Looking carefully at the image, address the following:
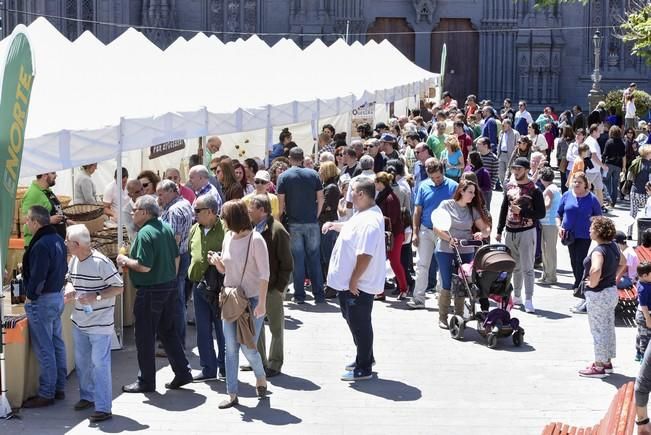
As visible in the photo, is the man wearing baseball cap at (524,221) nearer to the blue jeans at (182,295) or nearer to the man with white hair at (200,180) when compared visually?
the man with white hair at (200,180)

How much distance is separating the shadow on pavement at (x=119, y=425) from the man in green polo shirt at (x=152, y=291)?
781 mm

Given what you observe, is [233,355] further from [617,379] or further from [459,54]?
[459,54]

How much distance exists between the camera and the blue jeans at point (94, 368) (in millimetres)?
10086

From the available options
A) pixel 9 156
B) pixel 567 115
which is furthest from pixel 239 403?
pixel 567 115

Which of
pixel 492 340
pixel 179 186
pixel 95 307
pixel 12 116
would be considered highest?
pixel 12 116

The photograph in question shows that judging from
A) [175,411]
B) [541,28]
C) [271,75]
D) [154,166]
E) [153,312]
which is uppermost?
[541,28]

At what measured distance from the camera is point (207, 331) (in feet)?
37.0

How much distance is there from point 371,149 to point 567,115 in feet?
49.3

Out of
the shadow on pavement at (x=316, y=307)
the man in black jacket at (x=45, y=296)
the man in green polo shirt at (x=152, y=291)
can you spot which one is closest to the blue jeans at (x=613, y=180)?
the shadow on pavement at (x=316, y=307)

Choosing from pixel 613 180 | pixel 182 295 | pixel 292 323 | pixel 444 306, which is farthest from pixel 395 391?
pixel 613 180

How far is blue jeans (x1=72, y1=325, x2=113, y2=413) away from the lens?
10086 mm

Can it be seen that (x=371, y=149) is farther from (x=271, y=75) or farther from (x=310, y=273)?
(x=310, y=273)

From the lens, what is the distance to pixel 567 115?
32.0 meters

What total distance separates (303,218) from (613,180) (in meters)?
11.2
